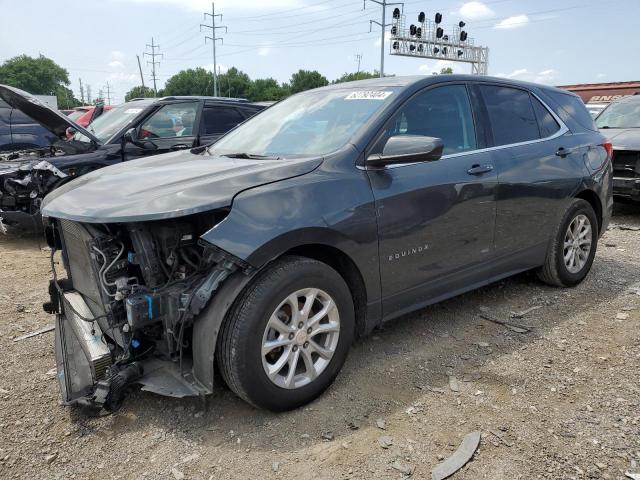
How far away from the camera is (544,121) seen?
14.4ft

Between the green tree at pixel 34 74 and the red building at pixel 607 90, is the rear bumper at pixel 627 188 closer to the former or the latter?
the red building at pixel 607 90

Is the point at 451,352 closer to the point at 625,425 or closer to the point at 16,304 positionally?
the point at 625,425

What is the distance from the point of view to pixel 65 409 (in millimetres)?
2926

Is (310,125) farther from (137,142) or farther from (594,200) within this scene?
(137,142)

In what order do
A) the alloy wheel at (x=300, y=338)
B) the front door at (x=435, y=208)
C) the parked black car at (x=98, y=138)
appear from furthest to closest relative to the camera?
the parked black car at (x=98, y=138)
the front door at (x=435, y=208)
the alloy wheel at (x=300, y=338)

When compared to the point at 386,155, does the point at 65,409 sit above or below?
below

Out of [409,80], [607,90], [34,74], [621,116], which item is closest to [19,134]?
[409,80]

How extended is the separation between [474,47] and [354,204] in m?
46.5

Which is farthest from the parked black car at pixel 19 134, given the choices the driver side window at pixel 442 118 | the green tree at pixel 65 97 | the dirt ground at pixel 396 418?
the green tree at pixel 65 97

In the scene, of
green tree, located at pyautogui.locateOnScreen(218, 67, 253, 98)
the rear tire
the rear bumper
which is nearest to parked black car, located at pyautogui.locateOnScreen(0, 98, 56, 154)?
the rear tire

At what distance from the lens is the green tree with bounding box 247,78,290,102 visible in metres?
83.5

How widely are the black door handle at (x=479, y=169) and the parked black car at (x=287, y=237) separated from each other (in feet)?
0.06

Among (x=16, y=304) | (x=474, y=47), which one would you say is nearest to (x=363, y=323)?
(x=16, y=304)

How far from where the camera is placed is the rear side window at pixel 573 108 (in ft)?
15.2
